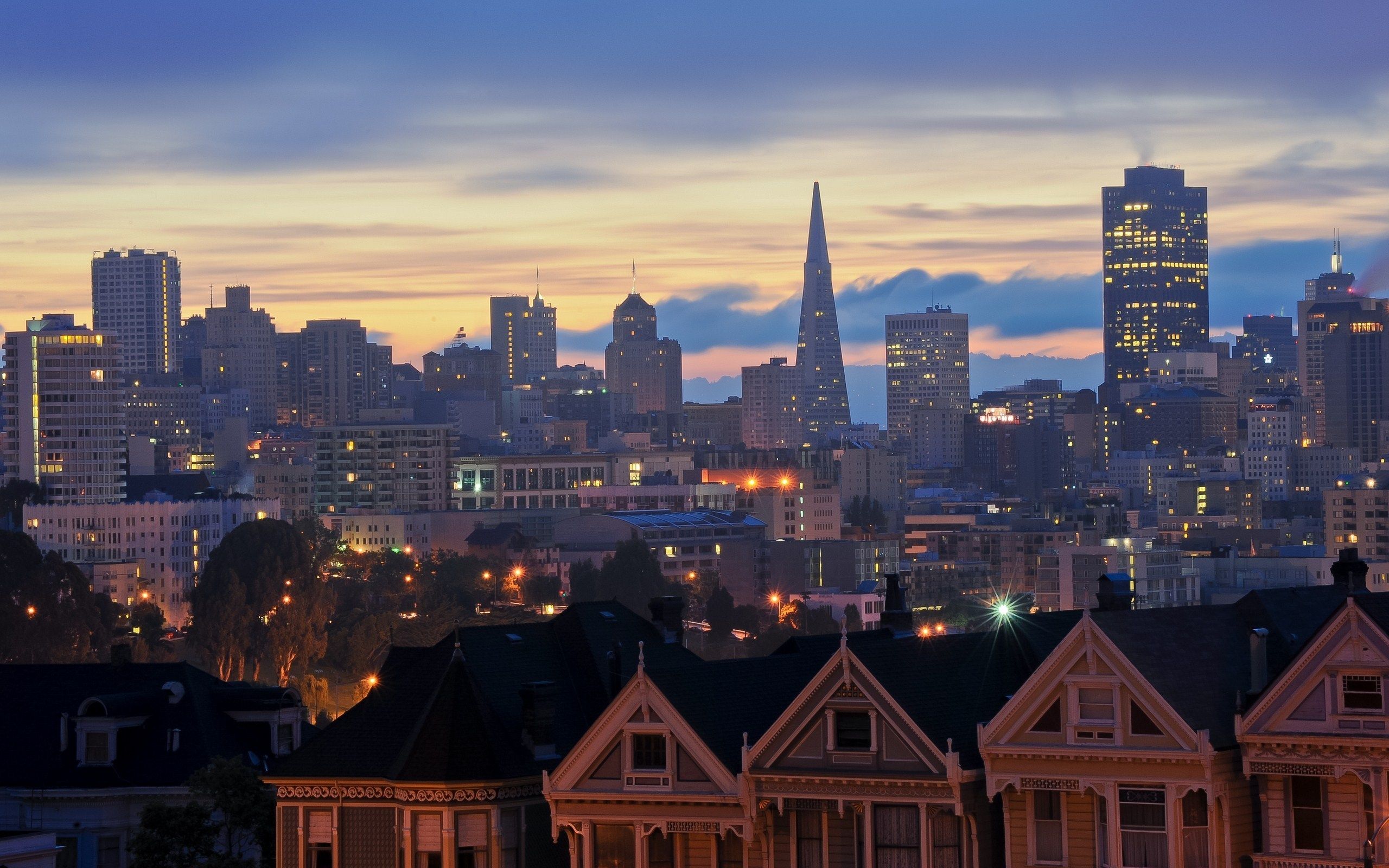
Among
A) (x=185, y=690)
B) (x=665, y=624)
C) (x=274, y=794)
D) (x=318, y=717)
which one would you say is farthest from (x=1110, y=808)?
(x=318, y=717)

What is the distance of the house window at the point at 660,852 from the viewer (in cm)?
4919

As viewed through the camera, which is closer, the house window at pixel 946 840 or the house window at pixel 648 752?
the house window at pixel 946 840

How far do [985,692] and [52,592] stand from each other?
14288cm

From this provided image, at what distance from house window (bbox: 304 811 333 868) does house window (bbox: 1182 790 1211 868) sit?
17195 mm

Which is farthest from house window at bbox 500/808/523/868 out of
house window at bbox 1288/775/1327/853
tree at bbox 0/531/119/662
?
tree at bbox 0/531/119/662

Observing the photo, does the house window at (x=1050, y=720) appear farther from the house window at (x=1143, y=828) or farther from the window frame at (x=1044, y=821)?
the house window at (x=1143, y=828)

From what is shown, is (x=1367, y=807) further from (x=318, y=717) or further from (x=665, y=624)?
(x=318, y=717)

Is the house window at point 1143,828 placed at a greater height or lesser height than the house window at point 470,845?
greater

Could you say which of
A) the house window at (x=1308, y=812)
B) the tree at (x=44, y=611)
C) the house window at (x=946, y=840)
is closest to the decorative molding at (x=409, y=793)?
the house window at (x=946, y=840)

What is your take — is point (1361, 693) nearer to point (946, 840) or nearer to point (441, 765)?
point (946, 840)

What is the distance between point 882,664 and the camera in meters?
48.1

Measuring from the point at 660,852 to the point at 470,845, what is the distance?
13.3ft

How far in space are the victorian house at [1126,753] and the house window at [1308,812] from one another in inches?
30.3

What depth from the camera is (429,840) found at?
51250 mm
